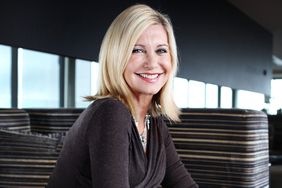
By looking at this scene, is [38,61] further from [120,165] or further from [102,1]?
[120,165]

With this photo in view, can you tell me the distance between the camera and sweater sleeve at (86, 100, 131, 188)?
0.95 m

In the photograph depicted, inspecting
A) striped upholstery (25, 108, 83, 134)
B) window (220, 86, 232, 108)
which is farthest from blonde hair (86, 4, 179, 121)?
window (220, 86, 232, 108)

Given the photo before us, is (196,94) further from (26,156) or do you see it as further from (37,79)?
(26,156)

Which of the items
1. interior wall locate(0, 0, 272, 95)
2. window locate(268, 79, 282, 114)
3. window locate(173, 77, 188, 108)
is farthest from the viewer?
window locate(268, 79, 282, 114)

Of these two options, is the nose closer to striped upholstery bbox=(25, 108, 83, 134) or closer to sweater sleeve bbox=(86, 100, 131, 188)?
sweater sleeve bbox=(86, 100, 131, 188)

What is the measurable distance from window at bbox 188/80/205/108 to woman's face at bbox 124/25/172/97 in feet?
20.1

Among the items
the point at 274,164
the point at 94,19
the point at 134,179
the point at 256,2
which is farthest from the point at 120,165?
the point at 256,2

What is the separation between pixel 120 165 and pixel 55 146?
0.58m

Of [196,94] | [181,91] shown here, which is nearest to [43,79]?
[181,91]

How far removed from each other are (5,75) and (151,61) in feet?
9.08

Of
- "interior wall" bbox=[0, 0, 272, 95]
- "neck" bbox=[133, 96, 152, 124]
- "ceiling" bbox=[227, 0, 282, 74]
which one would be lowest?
"neck" bbox=[133, 96, 152, 124]

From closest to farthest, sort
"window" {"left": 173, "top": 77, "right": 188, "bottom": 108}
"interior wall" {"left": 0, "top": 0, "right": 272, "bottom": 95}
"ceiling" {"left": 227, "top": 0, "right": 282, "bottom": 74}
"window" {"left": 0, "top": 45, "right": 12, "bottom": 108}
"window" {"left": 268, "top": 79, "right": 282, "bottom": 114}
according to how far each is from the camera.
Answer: "window" {"left": 0, "top": 45, "right": 12, "bottom": 108} < "interior wall" {"left": 0, "top": 0, "right": 272, "bottom": 95} < "window" {"left": 173, "top": 77, "right": 188, "bottom": 108} < "ceiling" {"left": 227, "top": 0, "right": 282, "bottom": 74} < "window" {"left": 268, "top": 79, "right": 282, "bottom": 114}

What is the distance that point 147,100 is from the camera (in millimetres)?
1188

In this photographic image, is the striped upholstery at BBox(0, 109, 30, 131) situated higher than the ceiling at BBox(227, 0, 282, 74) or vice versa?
the ceiling at BBox(227, 0, 282, 74)
